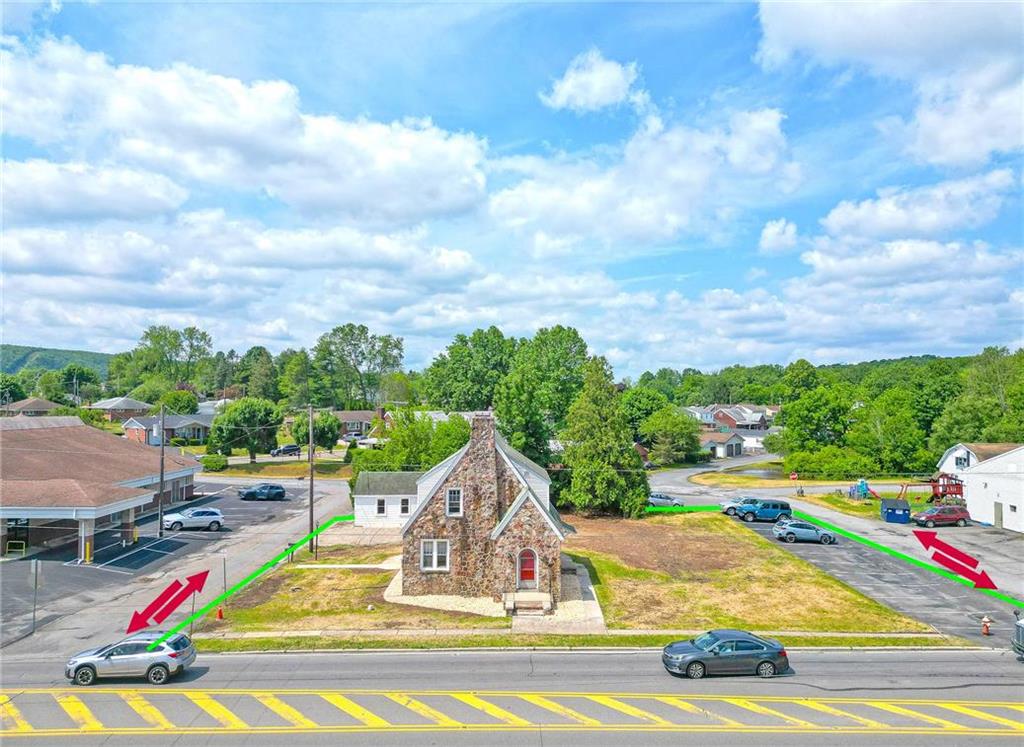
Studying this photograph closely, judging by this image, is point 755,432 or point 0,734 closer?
point 0,734

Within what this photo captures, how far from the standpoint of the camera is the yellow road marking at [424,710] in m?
20.1

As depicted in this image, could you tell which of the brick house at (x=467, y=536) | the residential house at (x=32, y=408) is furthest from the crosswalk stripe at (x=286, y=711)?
the residential house at (x=32, y=408)

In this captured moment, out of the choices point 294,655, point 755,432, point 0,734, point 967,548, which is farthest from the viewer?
point 755,432

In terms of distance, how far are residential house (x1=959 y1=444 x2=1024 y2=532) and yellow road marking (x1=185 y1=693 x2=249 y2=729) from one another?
56939mm

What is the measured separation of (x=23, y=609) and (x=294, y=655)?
15.3 m

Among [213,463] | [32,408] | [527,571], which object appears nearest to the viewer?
[527,571]

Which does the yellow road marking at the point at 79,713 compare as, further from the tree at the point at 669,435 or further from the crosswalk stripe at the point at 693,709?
the tree at the point at 669,435

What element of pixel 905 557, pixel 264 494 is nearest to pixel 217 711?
pixel 905 557

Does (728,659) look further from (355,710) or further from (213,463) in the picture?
(213,463)

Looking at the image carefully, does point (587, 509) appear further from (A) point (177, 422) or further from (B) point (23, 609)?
(A) point (177, 422)

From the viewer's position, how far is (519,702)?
2170cm

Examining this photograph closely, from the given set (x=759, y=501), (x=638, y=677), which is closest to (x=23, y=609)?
(x=638, y=677)

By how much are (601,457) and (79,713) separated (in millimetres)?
44115

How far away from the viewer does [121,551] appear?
144 feet
